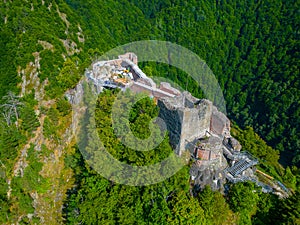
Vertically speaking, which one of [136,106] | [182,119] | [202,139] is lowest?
[202,139]

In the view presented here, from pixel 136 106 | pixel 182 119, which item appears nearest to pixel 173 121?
pixel 182 119

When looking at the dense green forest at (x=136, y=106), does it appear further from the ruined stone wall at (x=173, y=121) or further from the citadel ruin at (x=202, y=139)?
the citadel ruin at (x=202, y=139)

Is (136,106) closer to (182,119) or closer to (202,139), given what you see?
(182,119)

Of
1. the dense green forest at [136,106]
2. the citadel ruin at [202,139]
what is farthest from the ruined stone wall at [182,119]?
the dense green forest at [136,106]

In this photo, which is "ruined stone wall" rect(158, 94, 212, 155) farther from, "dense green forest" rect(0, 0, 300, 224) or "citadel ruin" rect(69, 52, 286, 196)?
"dense green forest" rect(0, 0, 300, 224)

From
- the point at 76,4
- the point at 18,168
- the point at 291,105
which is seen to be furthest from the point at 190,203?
the point at 76,4

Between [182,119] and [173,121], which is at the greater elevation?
[182,119]

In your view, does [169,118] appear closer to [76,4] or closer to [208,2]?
[76,4]

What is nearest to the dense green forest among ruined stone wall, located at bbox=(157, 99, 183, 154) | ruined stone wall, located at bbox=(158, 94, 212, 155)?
ruined stone wall, located at bbox=(157, 99, 183, 154)
